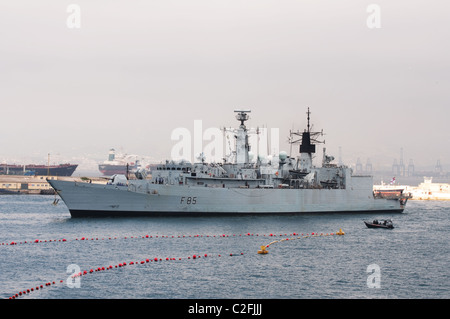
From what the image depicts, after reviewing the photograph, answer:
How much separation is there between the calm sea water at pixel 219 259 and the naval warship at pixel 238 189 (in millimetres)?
2347

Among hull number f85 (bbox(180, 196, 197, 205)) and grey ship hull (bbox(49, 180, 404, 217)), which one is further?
hull number f85 (bbox(180, 196, 197, 205))

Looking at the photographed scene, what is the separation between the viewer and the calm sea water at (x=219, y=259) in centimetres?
3052

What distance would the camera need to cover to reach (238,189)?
214 ft

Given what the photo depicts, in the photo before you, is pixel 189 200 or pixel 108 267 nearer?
pixel 108 267

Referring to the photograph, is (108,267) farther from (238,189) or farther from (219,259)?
(238,189)

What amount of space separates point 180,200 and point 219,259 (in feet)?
76.9

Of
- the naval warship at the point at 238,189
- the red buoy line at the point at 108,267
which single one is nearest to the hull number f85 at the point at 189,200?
the naval warship at the point at 238,189

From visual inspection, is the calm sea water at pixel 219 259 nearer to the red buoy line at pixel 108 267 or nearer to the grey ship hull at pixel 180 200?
the red buoy line at pixel 108 267

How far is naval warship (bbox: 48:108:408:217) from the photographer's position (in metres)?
60.3

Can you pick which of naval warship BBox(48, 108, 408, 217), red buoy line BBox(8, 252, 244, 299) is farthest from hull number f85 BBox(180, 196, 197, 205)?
red buoy line BBox(8, 252, 244, 299)

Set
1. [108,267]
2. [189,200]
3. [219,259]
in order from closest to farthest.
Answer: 1. [108,267]
2. [219,259]
3. [189,200]

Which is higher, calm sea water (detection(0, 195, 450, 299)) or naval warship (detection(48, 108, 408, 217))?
naval warship (detection(48, 108, 408, 217))

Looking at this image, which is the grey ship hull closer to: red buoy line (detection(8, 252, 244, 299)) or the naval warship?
the naval warship

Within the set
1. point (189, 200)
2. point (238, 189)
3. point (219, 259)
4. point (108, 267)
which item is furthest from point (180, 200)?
point (108, 267)
